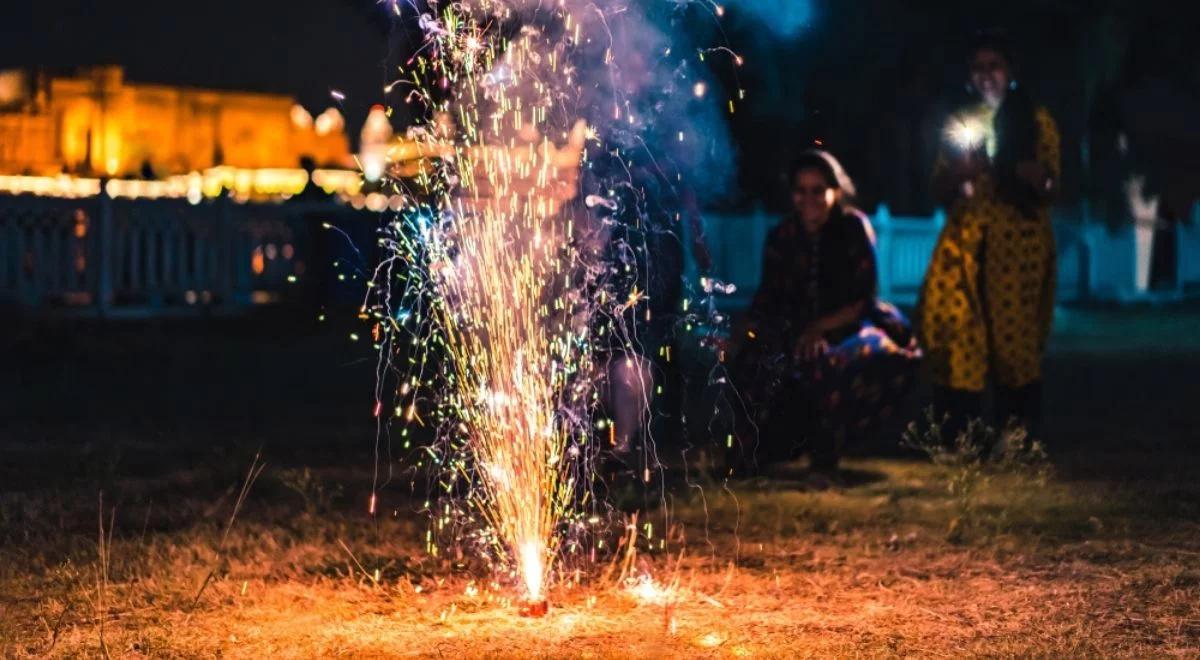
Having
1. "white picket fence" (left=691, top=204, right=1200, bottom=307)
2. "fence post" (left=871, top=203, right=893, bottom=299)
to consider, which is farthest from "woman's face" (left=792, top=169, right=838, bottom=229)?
A: "fence post" (left=871, top=203, right=893, bottom=299)

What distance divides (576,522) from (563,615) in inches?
15.2

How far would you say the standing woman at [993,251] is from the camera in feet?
27.3

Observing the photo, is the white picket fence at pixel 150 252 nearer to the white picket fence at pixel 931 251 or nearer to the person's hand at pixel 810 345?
the white picket fence at pixel 931 251

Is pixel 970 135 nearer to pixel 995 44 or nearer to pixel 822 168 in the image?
pixel 995 44

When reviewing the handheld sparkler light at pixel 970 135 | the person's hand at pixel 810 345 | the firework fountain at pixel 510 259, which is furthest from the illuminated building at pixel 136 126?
the firework fountain at pixel 510 259

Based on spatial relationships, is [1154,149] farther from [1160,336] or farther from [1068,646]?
[1068,646]

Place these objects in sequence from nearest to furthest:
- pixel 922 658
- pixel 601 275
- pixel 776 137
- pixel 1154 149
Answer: pixel 922 658 → pixel 601 275 → pixel 776 137 → pixel 1154 149

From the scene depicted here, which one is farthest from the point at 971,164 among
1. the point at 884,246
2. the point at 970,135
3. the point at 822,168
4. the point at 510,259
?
the point at 884,246

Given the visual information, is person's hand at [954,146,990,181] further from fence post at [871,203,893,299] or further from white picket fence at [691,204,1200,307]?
fence post at [871,203,893,299]

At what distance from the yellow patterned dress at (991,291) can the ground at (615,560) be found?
0.58 metres

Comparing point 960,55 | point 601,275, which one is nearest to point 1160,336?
point 960,55

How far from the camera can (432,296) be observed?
5402 millimetres

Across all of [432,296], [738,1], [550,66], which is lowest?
[432,296]

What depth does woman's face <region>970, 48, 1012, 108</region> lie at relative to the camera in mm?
8305
